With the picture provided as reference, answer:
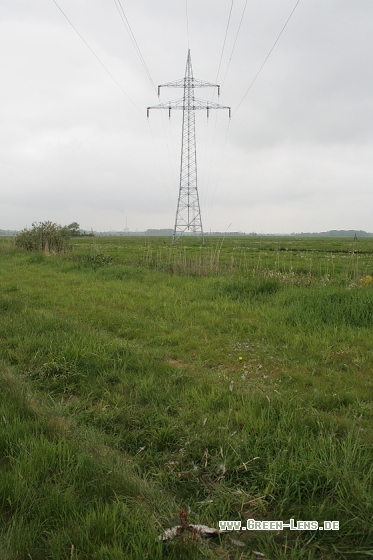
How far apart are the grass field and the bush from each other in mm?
13810

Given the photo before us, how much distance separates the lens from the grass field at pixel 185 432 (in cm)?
182

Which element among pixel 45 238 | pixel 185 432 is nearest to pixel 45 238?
pixel 45 238

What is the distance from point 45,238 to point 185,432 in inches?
736

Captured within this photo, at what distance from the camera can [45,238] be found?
1900 centimetres

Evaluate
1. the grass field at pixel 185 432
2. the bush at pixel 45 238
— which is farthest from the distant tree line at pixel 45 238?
the grass field at pixel 185 432

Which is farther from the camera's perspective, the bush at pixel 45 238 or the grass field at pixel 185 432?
the bush at pixel 45 238

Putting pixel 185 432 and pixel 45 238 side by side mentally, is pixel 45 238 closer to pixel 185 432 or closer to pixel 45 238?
pixel 45 238

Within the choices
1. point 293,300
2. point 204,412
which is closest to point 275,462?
point 204,412

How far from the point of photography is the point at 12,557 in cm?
165

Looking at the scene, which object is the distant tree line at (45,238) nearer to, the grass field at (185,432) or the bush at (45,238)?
the bush at (45,238)

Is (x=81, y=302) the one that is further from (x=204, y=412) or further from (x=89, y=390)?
(x=204, y=412)

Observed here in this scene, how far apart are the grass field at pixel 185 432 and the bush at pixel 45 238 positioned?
45.3 feet

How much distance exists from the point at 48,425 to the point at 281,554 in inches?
77.2

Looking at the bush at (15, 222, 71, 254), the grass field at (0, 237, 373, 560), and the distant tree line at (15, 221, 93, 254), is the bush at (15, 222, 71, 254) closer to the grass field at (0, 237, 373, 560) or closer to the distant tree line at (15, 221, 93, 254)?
the distant tree line at (15, 221, 93, 254)
